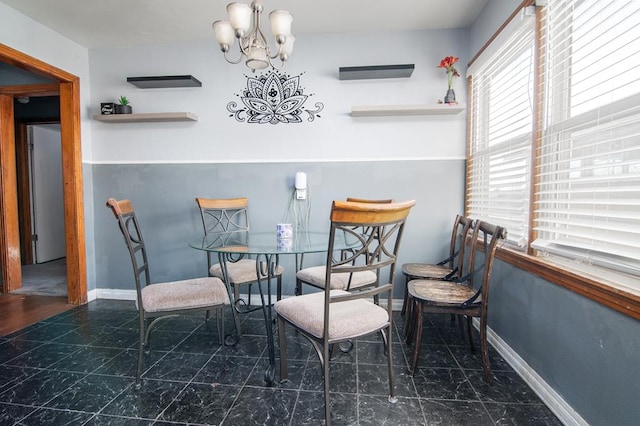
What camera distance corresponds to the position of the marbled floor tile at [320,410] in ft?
4.83

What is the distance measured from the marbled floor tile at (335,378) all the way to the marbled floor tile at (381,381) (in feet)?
0.15

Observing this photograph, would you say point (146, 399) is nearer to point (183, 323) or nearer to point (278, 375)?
point (278, 375)

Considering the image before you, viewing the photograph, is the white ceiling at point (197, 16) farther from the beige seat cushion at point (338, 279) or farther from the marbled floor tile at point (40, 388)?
the marbled floor tile at point (40, 388)

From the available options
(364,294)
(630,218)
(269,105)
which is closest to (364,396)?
(364,294)

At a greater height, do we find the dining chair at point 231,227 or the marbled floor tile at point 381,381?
the dining chair at point 231,227

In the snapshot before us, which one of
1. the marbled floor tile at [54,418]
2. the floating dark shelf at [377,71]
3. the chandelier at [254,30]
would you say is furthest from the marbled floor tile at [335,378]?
the floating dark shelf at [377,71]

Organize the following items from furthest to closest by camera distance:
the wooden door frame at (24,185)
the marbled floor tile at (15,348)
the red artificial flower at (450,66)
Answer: the wooden door frame at (24,185)
the red artificial flower at (450,66)
the marbled floor tile at (15,348)

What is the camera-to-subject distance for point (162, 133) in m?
3.07

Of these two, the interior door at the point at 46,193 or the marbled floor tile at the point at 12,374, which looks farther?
the interior door at the point at 46,193

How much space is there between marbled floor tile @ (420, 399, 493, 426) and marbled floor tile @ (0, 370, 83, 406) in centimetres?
196

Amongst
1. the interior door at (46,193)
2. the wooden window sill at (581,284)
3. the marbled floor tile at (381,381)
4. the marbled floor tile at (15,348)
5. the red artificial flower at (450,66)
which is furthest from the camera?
the interior door at (46,193)

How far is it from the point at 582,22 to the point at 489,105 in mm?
988

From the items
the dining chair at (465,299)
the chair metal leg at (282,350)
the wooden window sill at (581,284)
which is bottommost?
the chair metal leg at (282,350)

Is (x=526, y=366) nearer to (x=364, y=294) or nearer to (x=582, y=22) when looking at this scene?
(x=364, y=294)
